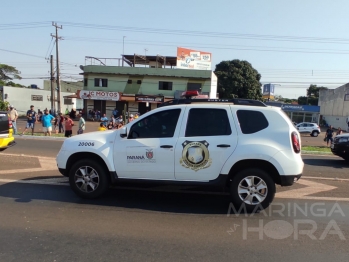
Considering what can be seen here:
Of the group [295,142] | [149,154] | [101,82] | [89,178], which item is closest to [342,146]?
[295,142]

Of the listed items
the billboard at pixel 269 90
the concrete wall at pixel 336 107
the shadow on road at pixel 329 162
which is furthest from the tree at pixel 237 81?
the shadow on road at pixel 329 162

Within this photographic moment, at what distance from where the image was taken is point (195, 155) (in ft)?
16.6

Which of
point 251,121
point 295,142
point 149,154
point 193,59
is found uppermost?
point 193,59

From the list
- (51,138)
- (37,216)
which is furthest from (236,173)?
(51,138)

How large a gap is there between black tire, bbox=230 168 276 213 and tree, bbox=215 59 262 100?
45780 millimetres

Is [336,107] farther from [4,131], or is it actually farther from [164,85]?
[4,131]

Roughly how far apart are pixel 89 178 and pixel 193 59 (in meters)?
38.6

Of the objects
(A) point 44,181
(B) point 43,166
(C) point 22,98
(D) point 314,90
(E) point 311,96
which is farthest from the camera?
(E) point 311,96

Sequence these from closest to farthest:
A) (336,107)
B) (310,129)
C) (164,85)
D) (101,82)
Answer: (310,129) < (164,85) < (101,82) < (336,107)

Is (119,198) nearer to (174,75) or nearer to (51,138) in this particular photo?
(51,138)

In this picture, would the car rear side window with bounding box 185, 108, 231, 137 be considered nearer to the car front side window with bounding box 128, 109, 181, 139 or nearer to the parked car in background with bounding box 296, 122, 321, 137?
the car front side window with bounding box 128, 109, 181, 139

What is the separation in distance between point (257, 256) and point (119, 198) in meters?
2.90

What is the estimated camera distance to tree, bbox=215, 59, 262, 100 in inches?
1981

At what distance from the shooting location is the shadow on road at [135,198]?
17.3 feet
